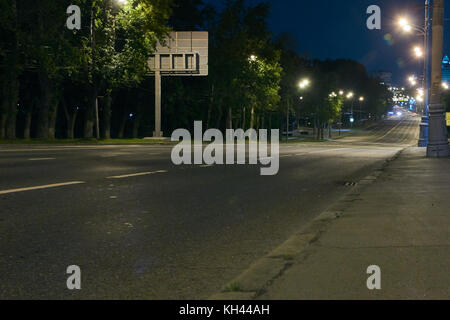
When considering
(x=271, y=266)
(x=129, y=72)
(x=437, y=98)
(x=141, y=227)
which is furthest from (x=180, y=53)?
(x=271, y=266)

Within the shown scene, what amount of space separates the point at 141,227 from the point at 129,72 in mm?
35560

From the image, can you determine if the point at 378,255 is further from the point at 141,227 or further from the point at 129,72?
the point at 129,72

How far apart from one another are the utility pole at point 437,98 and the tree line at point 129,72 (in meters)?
23.9

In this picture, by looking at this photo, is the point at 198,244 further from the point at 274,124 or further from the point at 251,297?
the point at 274,124

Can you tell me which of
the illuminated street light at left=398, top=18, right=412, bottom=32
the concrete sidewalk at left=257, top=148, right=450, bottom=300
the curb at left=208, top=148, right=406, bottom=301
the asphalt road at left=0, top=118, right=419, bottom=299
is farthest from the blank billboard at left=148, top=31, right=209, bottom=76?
the curb at left=208, top=148, right=406, bottom=301

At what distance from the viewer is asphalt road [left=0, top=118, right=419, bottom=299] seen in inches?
191

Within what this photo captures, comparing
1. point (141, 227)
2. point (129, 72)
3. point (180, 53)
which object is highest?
point (180, 53)

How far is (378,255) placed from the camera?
5477mm

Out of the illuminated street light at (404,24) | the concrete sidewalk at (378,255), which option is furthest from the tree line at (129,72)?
the concrete sidewalk at (378,255)

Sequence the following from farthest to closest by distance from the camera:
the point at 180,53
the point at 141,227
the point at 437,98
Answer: the point at 180,53, the point at 437,98, the point at 141,227

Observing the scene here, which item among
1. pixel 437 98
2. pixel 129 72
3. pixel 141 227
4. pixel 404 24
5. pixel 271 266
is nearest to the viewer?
pixel 271 266

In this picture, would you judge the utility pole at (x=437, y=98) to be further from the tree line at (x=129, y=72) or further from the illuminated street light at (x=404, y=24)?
the tree line at (x=129, y=72)

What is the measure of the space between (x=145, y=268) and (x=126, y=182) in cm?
712

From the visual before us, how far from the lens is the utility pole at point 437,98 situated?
806 inches
